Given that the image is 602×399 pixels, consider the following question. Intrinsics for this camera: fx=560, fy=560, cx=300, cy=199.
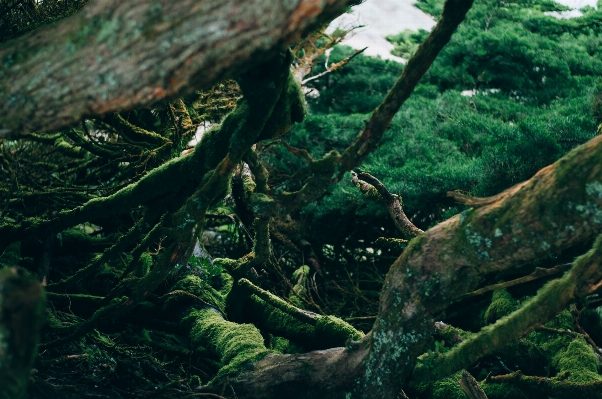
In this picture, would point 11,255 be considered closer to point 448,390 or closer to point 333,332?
point 333,332

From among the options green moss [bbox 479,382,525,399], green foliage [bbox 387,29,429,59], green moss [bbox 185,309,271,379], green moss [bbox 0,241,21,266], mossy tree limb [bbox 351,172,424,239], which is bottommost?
green moss [bbox 479,382,525,399]

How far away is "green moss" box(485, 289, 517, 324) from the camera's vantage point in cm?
443

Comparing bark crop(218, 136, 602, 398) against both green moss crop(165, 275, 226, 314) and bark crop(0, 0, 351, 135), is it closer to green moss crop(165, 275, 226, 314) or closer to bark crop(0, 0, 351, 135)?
bark crop(0, 0, 351, 135)

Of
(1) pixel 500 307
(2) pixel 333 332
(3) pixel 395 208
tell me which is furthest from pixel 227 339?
(1) pixel 500 307

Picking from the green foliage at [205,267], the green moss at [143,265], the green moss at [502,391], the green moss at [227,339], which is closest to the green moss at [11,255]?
the green moss at [143,265]

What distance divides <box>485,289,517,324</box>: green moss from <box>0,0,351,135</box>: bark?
3.24 metres

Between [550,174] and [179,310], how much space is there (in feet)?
12.2

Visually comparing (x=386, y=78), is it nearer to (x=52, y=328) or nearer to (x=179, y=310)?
(x=179, y=310)

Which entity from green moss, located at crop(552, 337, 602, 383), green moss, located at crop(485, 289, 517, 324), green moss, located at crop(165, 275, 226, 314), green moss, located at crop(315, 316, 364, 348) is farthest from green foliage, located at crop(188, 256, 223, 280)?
green moss, located at crop(552, 337, 602, 383)

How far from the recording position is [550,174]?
2480 mm

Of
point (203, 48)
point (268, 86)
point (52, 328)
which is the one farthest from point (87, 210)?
point (203, 48)

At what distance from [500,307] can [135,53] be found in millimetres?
3589

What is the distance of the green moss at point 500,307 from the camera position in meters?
4.43

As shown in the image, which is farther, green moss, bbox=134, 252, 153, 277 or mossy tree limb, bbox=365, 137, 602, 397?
green moss, bbox=134, 252, 153, 277
